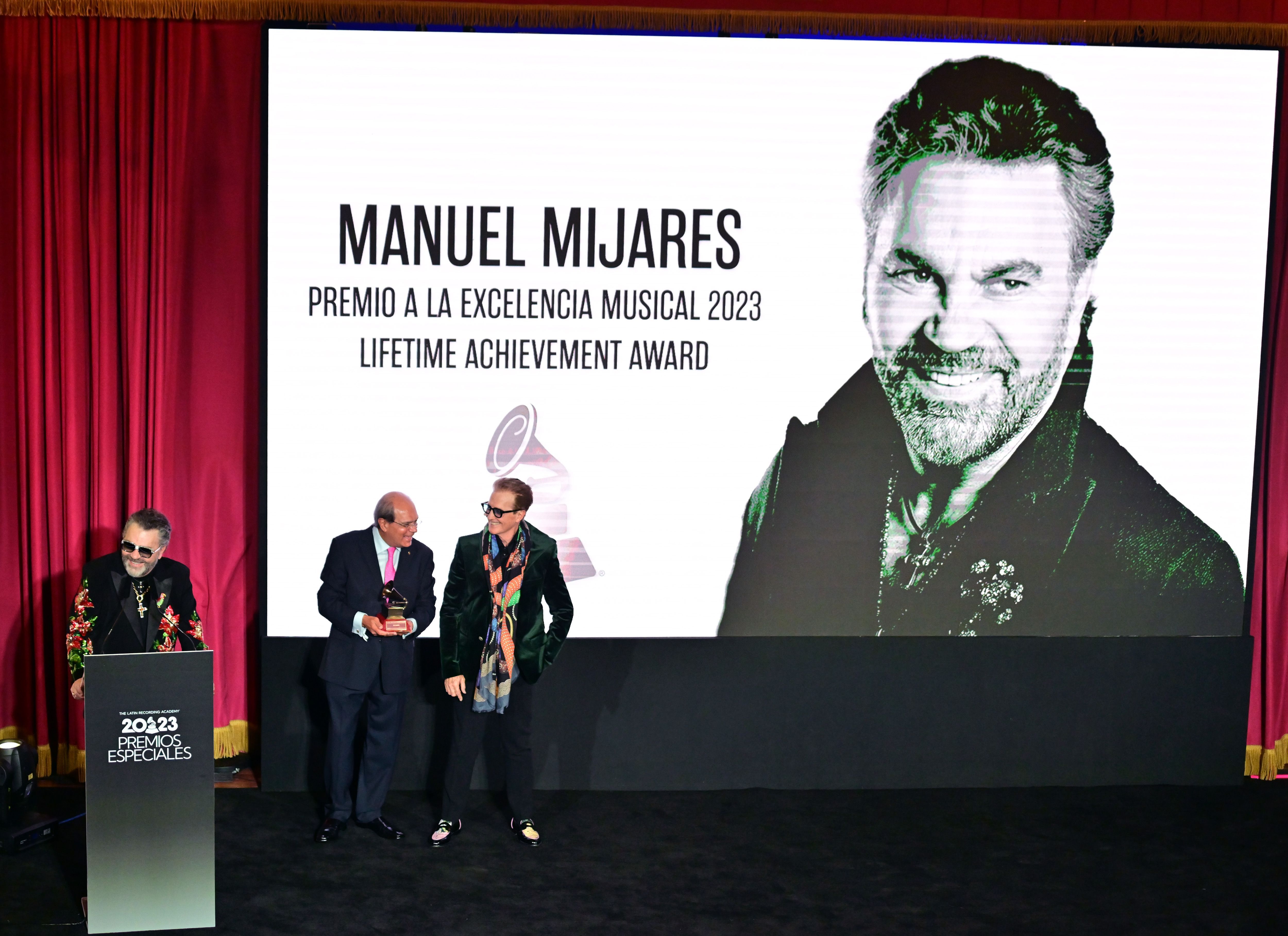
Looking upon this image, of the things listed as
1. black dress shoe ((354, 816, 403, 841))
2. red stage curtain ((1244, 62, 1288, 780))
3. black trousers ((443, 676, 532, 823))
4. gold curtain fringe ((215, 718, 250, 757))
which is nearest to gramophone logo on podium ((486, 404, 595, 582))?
black trousers ((443, 676, 532, 823))

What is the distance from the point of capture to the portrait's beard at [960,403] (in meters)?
5.12

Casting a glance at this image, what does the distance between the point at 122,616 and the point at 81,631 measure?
141mm

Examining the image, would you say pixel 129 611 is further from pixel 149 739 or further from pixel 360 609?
pixel 360 609

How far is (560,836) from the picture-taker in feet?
15.3

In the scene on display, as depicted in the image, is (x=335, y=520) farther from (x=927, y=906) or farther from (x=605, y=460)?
(x=927, y=906)

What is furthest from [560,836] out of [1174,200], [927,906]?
[1174,200]

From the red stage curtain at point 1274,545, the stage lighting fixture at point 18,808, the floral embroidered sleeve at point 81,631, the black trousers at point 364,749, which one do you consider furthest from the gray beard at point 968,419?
the stage lighting fixture at point 18,808

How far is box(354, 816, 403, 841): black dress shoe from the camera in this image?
4590 mm

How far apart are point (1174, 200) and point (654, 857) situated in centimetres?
347

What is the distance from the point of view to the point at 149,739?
3.66 metres

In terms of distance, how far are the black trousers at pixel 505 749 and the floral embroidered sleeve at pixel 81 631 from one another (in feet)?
4.30

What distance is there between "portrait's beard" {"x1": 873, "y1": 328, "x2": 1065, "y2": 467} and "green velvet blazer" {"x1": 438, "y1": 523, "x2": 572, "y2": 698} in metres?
1.68

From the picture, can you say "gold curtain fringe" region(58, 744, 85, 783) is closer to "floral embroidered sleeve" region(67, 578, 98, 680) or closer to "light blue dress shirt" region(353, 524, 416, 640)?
"floral embroidered sleeve" region(67, 578, 98, 680)

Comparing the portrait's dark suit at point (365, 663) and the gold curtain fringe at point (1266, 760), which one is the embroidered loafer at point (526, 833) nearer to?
the portrait's dark suit at point (365, 663)
